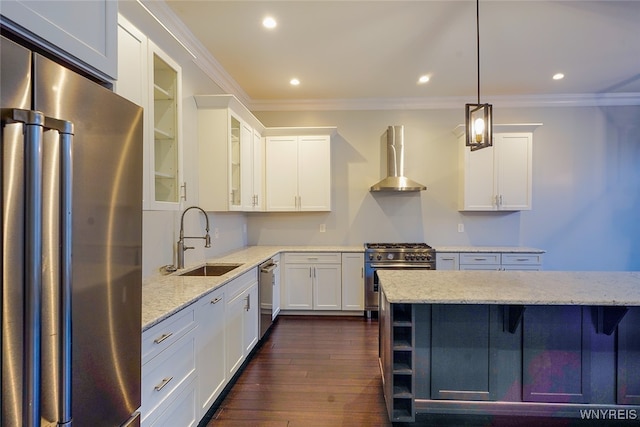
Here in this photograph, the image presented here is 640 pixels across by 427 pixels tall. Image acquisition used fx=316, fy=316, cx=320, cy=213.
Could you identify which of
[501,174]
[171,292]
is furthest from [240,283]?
[501,174]

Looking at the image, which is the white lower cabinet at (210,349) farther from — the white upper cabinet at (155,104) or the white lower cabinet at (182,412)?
the white upper cabinet at (155,104)

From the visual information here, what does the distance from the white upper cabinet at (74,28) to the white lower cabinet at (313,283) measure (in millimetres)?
3298

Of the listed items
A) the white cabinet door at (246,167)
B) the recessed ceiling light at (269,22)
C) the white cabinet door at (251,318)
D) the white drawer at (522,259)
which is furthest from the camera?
the white drawer at (522,259)

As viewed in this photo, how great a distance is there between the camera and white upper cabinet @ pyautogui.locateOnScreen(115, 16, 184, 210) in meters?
1.66

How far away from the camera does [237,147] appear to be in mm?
3490

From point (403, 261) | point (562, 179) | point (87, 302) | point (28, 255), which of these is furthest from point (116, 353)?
point (562, 179)

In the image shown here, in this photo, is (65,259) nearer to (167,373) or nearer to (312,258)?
(167,373)

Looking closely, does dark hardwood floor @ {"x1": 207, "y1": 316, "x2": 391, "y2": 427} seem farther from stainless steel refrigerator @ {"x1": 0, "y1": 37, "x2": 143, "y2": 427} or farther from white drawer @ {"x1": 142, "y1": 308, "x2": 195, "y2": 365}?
stainless steel refrigerator @ {"x1": 0, "y1": 37, "x2": 143, "y2": 427}

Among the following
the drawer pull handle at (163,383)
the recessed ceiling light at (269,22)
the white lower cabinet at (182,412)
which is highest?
the recessed ceiling light at (269,22)

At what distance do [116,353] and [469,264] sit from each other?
158 inches

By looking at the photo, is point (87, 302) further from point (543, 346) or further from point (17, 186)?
point (543, 346)

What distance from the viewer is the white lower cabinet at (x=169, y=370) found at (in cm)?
141

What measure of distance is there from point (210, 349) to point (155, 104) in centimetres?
165

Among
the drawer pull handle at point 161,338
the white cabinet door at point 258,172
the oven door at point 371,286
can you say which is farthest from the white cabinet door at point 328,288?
the drawer pull handle at point 161,338
